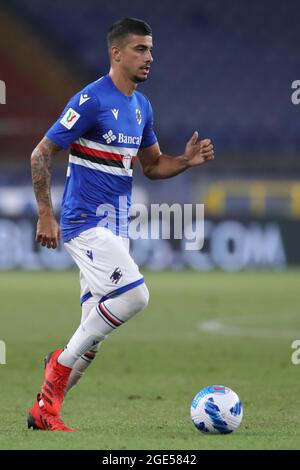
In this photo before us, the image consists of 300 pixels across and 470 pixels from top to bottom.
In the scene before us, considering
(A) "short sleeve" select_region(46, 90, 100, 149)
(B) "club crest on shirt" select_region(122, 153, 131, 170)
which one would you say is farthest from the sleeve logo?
(B) "club crest on shirt" select_region(122, 153, 131, 170)

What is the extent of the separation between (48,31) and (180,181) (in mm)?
8156

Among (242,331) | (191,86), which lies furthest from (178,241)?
(242,331)

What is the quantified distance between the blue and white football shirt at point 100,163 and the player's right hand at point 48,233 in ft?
1.03

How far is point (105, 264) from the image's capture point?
5.85 m

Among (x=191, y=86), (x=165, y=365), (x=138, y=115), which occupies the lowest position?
(x=165, y=365)

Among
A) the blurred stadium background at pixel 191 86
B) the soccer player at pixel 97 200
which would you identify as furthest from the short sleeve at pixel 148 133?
the blurred stadium background at pixel 191 86

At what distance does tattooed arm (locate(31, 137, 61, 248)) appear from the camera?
5.72m

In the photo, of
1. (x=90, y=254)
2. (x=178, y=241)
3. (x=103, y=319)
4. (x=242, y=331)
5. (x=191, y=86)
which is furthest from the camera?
(x=191, y=86)

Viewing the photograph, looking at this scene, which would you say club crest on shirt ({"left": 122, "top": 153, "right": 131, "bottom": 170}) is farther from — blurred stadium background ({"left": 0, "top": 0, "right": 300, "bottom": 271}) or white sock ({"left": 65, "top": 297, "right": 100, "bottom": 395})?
blurred stadium background ({"left": 0, "top": 0, "right": 300, "bottom": 271})

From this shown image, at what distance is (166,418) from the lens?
→ 20.7ft

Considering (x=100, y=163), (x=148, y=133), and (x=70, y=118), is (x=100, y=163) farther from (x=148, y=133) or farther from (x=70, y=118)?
(x=148, y=133)

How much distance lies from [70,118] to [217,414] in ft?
5.98

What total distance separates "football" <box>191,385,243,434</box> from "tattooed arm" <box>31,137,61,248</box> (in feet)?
3.87

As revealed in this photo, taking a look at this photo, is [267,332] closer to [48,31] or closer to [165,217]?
[165,217]
